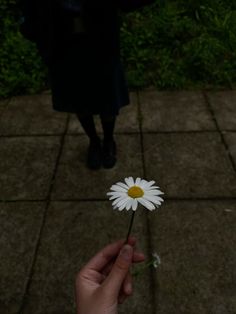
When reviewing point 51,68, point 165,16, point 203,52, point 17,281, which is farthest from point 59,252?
point 165,16

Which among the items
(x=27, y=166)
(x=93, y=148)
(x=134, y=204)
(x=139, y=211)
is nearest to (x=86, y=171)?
(x=93, y=148)

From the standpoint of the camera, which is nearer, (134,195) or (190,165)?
(134,195)

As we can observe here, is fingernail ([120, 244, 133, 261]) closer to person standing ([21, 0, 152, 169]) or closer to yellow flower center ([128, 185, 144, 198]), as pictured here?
yellow flower center ([128, 185, 144, 198])

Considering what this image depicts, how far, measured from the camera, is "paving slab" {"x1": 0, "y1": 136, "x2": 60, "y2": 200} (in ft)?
9.68

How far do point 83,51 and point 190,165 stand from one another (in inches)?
50.1

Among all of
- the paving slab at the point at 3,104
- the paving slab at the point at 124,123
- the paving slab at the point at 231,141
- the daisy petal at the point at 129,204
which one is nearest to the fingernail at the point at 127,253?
the daisy petal at the point at 129,204

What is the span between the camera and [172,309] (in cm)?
208

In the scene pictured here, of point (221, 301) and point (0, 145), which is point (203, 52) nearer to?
point (0, 145)

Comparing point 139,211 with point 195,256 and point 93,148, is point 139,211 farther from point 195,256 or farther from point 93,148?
point 93,148

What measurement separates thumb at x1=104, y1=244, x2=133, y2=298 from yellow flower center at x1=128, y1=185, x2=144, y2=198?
18cm

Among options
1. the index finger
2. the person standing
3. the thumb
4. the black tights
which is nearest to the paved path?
the black tights

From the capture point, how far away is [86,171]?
10.3 feet

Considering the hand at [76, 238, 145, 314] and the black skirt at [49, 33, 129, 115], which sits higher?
the hand at [76, 238, 145, 314]

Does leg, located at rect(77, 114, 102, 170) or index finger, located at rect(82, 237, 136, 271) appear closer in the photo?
index finger, located at rect(82, 237, 136, 271)
